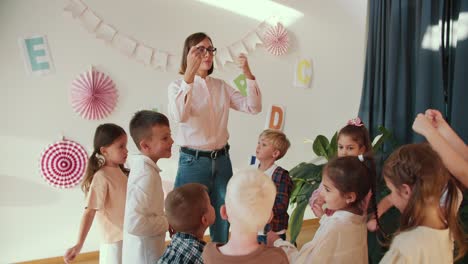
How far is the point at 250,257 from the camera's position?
3.44 feet

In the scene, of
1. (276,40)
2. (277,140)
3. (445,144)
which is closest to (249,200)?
(445,144)

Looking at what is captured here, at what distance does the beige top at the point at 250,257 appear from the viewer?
1046 mm

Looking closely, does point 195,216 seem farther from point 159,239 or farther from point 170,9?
point 170,9

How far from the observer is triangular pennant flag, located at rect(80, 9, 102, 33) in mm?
2455

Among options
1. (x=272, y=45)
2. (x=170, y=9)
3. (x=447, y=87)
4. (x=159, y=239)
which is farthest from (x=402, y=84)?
(x=159, y=239)

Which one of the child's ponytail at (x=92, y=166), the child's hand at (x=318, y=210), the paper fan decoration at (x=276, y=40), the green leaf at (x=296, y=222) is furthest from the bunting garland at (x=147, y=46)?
the child's hand at (x=318, y=210)

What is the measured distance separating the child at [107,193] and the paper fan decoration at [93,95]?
799 mm

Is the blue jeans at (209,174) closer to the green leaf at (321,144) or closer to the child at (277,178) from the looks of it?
the child at (277,178)

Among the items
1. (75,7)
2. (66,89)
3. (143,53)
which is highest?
(75,7)

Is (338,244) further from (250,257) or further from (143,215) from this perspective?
(143,215)

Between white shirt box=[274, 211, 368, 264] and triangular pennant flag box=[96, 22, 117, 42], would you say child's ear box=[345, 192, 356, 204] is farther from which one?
triangular pennant flag box=[96, 22, 117, 42]

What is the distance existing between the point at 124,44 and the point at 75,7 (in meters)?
0.35

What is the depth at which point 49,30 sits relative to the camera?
2404mm

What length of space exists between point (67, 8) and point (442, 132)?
2110 millimetres
